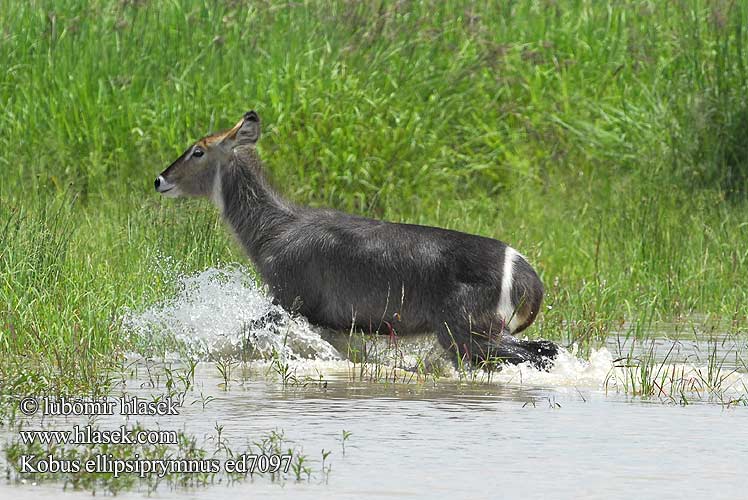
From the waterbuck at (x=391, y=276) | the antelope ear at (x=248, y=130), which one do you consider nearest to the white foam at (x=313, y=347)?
the waterbuck at (x=391, y=276)

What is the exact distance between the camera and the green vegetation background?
1002 centimetres

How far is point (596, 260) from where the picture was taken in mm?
9977

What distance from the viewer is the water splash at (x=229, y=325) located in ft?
25.2

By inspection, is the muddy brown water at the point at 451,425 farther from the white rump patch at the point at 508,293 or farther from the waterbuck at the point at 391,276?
the white rump patch at the point at 508,293

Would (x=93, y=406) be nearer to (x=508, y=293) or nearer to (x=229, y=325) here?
(x=229, y=325)

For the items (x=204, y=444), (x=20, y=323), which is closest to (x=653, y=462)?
(x=204, y=444)

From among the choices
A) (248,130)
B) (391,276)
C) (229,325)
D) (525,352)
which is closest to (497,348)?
(525,352)

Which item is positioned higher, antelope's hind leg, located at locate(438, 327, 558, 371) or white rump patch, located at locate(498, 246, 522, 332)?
white rump patch, located at locate(498, 246, 522, 332)

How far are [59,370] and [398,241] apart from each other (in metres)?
1.86

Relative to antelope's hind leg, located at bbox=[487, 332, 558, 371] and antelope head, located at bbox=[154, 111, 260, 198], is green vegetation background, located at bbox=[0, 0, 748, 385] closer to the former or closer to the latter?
antelope head, located at bbox=[154, 111, 260, 198]

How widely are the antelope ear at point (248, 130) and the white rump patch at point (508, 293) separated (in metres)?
1.75

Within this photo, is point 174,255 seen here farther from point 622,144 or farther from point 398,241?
point 622,144

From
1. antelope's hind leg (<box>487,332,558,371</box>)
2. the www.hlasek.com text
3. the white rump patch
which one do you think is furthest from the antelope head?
the www.hlasek.com text

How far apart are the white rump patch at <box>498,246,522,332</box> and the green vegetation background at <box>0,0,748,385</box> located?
151 centimetres
